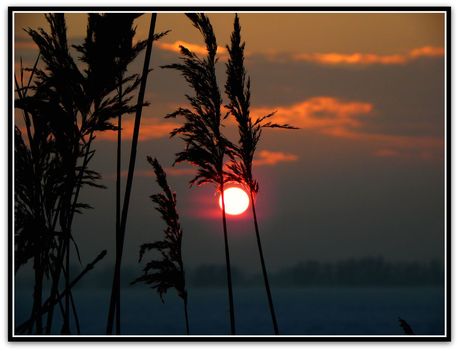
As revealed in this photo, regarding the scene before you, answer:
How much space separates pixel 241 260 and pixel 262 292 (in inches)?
12.0

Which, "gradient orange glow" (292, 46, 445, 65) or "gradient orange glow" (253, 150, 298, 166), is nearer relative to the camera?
"gradient orange glow" (292, 46, 445, 65)

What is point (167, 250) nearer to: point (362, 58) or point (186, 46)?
point (186, 46)

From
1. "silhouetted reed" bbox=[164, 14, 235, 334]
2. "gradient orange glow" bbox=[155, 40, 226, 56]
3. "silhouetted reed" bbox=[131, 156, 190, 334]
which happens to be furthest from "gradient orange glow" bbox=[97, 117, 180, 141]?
"gradient orange glow" bbox=[155, 40, 226, 56]

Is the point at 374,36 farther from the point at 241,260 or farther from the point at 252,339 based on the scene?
the point at 252,339

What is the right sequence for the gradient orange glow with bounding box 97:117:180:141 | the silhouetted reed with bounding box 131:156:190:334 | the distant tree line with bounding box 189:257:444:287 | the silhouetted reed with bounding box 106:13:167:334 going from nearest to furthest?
1. the silhouetted reed with bounding box 106:13:167:334
2. the gradient orange glow with bounding box 97:117:180:141
3. the distant tree line with bounding box 189:257:444:287
4. the silhouetted reed with bounding box 131:156:190:334

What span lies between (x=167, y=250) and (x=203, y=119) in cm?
111

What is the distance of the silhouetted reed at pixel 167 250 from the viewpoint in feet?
21.2

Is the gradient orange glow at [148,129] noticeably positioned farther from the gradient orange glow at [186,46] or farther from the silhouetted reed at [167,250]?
the gradient orange glow at [186,46]

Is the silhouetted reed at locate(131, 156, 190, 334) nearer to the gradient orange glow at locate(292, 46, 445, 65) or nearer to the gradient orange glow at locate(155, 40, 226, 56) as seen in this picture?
the gradient orange glow at locate(155, 40, 226, 56)

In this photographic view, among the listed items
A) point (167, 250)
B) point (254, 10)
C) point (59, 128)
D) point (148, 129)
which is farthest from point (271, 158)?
point (59, 128)

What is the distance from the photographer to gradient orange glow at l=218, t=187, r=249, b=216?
6.12 m

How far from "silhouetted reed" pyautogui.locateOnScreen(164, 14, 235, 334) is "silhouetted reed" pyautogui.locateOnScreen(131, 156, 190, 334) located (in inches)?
12.2

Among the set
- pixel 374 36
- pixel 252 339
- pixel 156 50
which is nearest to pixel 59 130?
pixel 156 50

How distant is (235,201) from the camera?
247 inches
